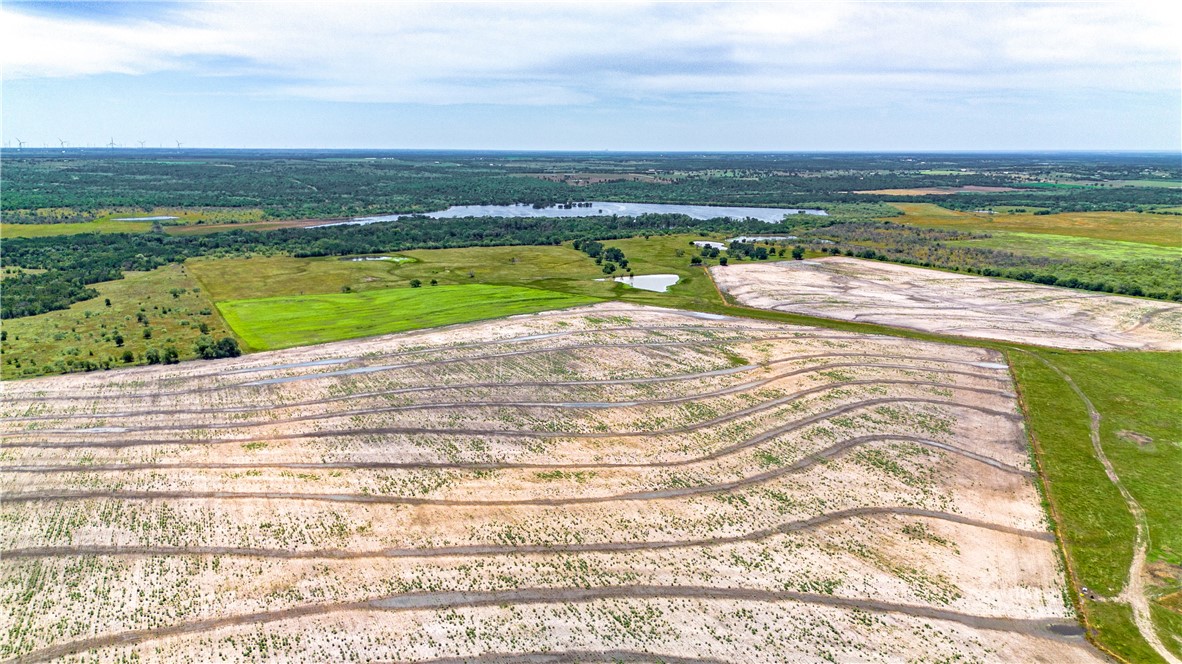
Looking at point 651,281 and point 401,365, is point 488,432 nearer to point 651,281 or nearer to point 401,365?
point 401,365

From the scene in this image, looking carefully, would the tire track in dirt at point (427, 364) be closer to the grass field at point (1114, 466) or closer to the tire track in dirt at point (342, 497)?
the grass field at point (1114, 466)

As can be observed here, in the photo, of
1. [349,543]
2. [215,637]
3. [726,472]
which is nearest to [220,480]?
[349,543]

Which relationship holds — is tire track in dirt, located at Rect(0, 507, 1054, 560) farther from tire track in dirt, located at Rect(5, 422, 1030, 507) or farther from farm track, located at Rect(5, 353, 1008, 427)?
farm track, located at Rect(5, 353, 1008, 427)

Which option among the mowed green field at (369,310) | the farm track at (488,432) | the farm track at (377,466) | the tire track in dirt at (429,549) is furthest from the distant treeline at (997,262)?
the tire track in dirt at (429,549)

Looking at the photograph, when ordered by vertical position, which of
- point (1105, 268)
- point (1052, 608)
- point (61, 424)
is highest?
point (1105, 268)

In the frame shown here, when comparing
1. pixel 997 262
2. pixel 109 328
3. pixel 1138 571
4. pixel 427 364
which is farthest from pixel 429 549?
pixel 997 262

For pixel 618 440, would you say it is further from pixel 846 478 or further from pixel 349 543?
pixel 349 543

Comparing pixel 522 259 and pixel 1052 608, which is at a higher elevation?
pixel 522 259
